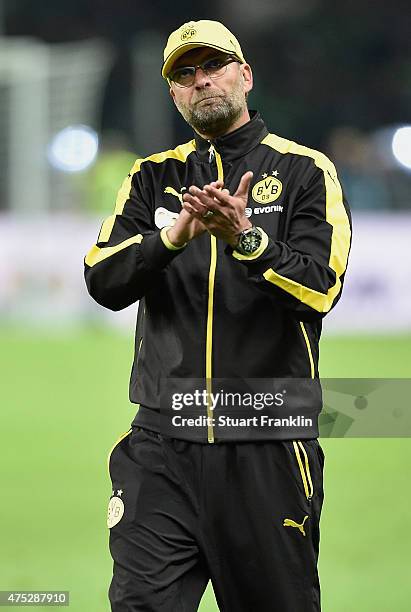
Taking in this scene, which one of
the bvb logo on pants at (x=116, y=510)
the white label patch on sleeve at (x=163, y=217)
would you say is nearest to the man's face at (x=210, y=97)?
the white label patch on sleeve at (x=163, y=217)

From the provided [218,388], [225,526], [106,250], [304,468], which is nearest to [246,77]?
[106,250]

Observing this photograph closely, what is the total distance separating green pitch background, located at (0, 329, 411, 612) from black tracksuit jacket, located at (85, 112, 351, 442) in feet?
7.76

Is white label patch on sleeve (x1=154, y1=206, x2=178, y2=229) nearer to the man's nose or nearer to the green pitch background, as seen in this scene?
the man's nose

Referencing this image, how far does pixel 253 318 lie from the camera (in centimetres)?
468

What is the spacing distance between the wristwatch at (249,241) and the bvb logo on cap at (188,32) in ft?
2.67

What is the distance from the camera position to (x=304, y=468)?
473 centimetres

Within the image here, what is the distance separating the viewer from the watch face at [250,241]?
4418 millimetres

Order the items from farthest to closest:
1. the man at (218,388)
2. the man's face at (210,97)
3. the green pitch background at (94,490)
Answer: the green pitch background at (94,490), the man's face at (210,97), the man at (218,388)

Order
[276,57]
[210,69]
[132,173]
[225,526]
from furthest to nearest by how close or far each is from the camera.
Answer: [276,57]
[132,173]
[210,69]
[225,526]

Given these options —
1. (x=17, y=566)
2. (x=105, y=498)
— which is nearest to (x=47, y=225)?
(x=105, y=498)

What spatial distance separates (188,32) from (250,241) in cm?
87

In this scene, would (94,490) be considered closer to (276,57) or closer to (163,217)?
(163,217)

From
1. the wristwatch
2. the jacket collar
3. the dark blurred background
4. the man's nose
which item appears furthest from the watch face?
the dark blurred background

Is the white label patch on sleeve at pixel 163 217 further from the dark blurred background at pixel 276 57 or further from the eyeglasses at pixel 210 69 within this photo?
the dark blurred background at pixel 276 57
